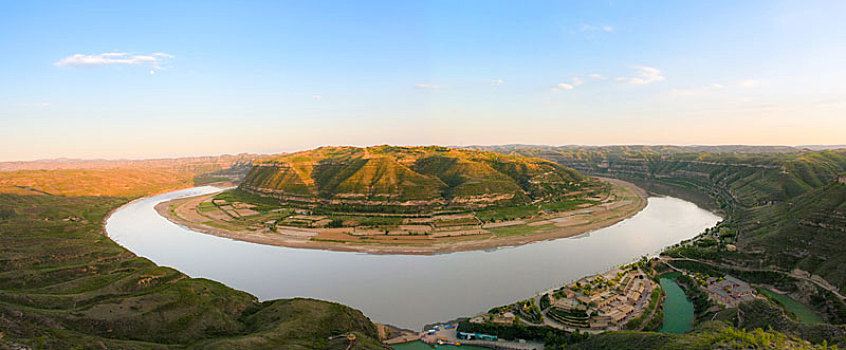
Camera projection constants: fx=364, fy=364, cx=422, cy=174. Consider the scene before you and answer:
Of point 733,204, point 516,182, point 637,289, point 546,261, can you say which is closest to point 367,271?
point 546,261

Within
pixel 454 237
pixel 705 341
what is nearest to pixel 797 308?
pixel 705 341

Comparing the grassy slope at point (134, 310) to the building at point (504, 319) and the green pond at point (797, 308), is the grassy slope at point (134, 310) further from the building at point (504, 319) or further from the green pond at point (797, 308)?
the green pond at point (797, 308)

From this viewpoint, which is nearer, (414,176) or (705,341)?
(705,341)

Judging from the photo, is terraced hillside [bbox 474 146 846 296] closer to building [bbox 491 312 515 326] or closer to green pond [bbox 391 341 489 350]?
building [bbox 491 312 515 326]

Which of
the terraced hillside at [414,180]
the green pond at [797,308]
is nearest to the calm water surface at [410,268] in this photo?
the green pond at [797,308]

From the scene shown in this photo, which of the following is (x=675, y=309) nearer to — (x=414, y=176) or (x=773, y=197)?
(x=773, y=197)

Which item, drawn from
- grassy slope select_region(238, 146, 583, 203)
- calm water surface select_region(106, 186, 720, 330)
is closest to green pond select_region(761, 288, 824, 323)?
calm water surface select_region(106, 186, 720, 330)

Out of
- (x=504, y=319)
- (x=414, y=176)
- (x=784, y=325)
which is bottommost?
(x=504, y=319)
